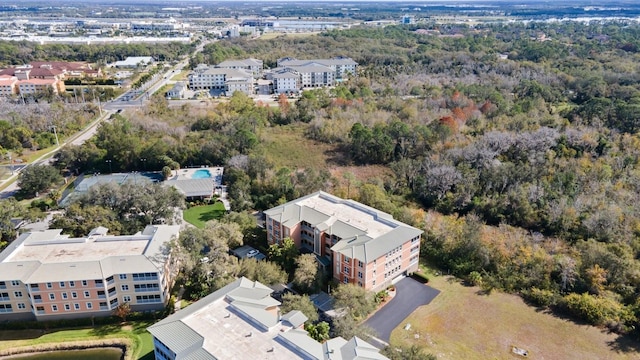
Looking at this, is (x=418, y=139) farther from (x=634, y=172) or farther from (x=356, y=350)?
(x=356, y=350)

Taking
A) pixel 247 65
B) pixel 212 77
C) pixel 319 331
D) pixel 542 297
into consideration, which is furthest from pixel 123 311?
pixel 247 65

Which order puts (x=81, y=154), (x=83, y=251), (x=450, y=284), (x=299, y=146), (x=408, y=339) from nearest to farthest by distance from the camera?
(x=408, y=339) < (x=83, y=251) < (x=450, y=284) < (x=81, y=154) < (x=299, y=146)

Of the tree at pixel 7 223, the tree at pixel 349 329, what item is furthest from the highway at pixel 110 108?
the tree at pixel 349 329

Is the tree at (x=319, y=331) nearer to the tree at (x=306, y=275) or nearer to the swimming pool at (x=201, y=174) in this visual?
the tree at (x=306, y=275)

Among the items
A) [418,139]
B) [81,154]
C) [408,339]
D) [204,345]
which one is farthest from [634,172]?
[81,154]

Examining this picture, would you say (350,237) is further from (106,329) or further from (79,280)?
(79,280)

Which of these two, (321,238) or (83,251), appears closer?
(83,251)

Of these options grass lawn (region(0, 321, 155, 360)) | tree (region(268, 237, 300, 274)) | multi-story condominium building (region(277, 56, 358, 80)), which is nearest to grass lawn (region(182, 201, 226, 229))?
tree (region(268, 237, 300, 274))

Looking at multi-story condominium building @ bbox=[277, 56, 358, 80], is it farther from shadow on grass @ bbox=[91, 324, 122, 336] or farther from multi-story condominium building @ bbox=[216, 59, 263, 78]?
shadow on grass @ bbox=[91, 324, 122, 336]
